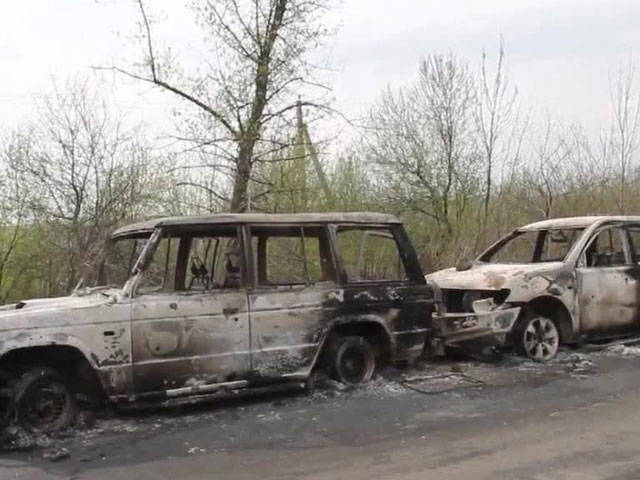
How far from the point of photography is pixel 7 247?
20766 mm

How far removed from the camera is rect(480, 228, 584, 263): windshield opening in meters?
9.98

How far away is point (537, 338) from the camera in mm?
8914

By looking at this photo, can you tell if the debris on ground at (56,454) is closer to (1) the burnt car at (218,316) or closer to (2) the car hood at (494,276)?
(1) the burnt car at (218,316)

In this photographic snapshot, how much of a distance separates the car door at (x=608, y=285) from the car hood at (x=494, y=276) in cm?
57

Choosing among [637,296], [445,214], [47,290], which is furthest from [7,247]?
[637,296]

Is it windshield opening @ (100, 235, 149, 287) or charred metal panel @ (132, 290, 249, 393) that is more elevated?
windshield opening @ (100, 235, 149, 287)

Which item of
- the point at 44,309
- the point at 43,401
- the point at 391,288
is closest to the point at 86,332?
the point at 44,309

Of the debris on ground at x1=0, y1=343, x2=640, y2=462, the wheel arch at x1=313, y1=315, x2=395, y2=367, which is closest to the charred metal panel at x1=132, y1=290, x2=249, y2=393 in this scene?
the debris on ground at x1=0, y1=343, x2=640, y2=462

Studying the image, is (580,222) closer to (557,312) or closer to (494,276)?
(557,312)

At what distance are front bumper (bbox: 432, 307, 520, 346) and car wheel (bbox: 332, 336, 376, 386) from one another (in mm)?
1153

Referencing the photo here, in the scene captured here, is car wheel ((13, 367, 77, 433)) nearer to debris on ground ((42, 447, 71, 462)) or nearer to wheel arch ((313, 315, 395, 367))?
debris on ground ((42, 447, 71, 462))

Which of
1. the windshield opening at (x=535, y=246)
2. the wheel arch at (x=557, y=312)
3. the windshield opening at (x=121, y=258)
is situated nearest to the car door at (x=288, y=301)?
the windshield opening at (x=121, y=258)

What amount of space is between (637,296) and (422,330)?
3.80 meters

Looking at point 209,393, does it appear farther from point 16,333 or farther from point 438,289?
point 438,289
